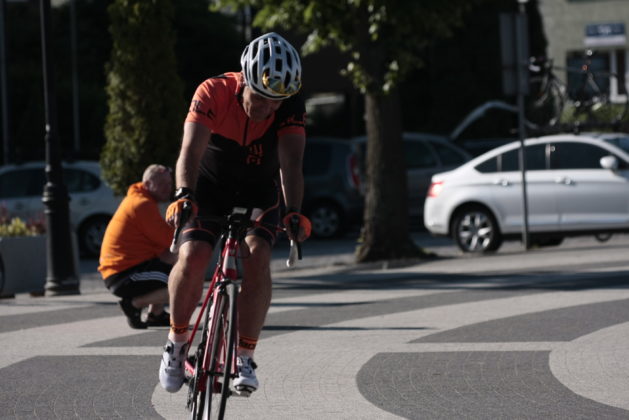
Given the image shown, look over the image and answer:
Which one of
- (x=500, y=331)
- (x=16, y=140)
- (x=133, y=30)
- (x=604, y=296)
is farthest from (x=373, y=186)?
(x=16, y=140)

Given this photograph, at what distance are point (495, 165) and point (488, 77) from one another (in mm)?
18642

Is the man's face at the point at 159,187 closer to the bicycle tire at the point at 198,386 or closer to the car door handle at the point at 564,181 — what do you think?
the bicycle tire at the point at 198,386

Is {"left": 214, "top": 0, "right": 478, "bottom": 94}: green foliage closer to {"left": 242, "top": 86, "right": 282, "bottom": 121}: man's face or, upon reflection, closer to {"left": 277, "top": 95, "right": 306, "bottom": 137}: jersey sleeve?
{"left": 277, "top": 95, "right": 306, "bottom": 137}: jersey sleeve

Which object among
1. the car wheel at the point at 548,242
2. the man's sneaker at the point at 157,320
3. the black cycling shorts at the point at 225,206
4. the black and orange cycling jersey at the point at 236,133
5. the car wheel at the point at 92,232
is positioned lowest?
the man's sneaker at the point at 157,320

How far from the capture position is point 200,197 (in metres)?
6.03

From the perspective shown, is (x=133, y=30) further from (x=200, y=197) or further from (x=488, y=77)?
(x=488, y=77)

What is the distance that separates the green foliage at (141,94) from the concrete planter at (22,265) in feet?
5.04

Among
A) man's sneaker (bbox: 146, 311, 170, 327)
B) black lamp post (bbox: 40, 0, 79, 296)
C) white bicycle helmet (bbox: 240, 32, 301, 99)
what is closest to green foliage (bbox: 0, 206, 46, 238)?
black lamp post (bbox: 40, 0, 79, 296)

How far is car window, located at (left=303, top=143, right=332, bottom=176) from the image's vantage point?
856 inches

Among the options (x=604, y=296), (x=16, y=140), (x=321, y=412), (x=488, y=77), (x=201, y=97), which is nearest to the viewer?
(x=201, y=97)

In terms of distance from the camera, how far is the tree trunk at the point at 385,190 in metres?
16.3

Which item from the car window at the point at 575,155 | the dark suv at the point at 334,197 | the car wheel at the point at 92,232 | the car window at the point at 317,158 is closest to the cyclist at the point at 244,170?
the car window at the point at 575,155

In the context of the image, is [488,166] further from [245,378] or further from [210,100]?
[245,378]

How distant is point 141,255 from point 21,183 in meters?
10.1
